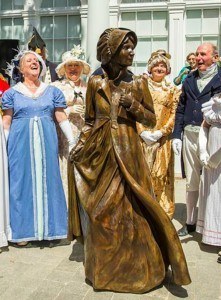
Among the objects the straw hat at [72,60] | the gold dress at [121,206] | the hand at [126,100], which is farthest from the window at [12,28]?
the hand at [126,100]

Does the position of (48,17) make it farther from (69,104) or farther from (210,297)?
(210,297)

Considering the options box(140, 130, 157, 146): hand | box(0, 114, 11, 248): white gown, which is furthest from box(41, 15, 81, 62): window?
box(0, 114, 11, 248): white gown

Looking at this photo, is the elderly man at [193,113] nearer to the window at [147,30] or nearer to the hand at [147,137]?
the hand at [147,137]

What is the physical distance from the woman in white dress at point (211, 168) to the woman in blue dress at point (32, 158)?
143 centimetres

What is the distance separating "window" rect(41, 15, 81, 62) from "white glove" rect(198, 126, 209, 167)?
5167 millimetres

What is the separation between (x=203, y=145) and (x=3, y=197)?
199 centimetres

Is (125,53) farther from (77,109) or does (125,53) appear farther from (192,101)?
(77,109)

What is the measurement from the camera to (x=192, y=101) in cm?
469

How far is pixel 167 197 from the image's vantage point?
17.4 feet

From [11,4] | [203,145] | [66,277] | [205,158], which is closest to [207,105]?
[203,145]

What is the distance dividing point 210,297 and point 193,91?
85.6 inches

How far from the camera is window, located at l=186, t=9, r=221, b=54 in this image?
318 inches

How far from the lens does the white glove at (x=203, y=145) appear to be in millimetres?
4254

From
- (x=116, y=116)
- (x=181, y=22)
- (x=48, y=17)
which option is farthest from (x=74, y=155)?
(x=48, y=17)
